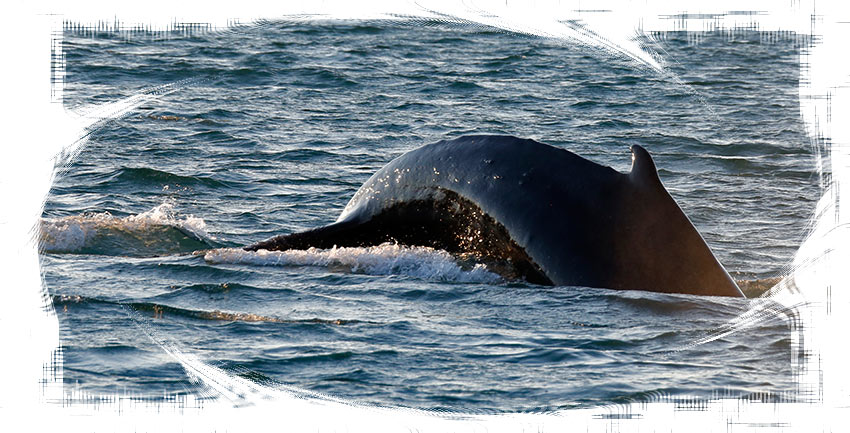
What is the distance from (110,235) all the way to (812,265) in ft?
24.6

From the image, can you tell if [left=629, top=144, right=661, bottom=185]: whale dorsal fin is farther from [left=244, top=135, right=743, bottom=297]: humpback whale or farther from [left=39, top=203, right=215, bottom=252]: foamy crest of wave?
[left=39, top=203, right=215, bottom=252]: foamy crest of wave

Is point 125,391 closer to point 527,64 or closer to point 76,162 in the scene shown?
point 76,162

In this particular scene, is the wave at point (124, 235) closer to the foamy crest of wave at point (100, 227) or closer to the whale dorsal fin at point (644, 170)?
the foamy crest of wave at point (100, 227)

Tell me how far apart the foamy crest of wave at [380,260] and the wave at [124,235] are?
50.8 inches

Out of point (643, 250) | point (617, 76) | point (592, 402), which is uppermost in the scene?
point (617, 76)

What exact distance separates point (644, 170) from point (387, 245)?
2667 millimetres

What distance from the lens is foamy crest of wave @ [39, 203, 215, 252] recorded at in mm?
11523

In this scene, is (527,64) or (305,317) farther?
(527,64)

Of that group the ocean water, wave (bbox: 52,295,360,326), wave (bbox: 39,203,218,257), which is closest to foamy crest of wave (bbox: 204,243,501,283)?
the ocean water

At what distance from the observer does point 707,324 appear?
8031 mm

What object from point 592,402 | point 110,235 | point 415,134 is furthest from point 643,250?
point 415,134

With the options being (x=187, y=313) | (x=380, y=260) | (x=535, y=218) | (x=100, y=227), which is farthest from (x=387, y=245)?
(x=100, y=227)

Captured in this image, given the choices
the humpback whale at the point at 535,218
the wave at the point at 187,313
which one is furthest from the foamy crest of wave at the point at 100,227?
the wave at the point at 187,313

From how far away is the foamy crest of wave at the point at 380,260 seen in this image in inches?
382
